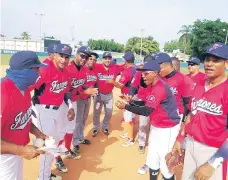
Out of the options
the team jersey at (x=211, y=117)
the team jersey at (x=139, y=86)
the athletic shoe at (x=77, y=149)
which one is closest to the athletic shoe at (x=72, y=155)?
the athletic shoe at (x=77, y=149)

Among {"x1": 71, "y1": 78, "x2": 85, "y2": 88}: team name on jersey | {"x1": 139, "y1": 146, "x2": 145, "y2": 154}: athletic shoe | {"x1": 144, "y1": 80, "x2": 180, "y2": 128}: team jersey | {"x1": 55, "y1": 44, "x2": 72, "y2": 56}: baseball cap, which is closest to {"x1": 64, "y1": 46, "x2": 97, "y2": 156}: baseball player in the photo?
{"x1": 71, "y1": 78, "x2": 85, "y2": 88}: team name on jersey

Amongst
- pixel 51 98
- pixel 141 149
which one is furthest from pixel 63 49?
pixel 141 149

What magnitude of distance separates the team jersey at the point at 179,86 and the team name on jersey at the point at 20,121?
285 centimetres

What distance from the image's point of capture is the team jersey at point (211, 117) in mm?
2496

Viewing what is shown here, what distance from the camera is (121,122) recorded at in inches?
322

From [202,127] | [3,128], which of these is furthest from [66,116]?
[202,127]

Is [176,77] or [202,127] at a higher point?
[176,77]

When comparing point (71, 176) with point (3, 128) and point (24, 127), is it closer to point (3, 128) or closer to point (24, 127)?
point (24, 127)

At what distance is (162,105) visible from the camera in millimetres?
3498

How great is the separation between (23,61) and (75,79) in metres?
2.81

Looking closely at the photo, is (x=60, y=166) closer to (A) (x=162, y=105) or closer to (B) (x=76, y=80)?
(B) (x=76, y=80)

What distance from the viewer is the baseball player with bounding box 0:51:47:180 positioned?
7.19ft

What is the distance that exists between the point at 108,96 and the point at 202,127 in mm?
4286

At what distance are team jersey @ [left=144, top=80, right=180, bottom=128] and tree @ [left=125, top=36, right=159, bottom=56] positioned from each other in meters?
63.0
